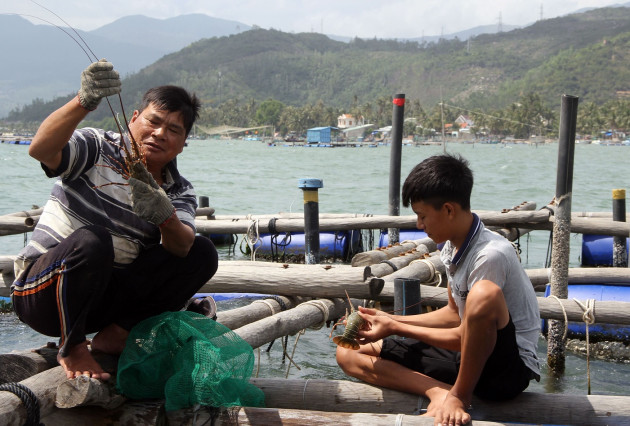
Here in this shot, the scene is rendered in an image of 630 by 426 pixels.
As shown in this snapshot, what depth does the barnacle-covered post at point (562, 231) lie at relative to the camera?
20.5ft

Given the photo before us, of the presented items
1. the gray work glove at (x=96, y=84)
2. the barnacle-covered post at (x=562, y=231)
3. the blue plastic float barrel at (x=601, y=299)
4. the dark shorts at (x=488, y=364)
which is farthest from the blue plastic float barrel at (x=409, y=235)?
the gray work glove at (x=96, y=84)

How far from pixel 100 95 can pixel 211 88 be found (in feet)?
584

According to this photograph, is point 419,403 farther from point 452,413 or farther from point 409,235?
point 409,235

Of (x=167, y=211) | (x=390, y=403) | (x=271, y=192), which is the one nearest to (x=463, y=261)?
(x=390, y=403)

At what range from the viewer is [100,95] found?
292 centimetres

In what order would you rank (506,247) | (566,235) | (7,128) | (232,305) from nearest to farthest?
(506,247) → (566,235) → (232,305) → (7,128)

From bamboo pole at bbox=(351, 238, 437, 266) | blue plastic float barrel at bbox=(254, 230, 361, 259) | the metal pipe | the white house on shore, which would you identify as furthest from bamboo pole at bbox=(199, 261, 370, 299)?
the white house on shore

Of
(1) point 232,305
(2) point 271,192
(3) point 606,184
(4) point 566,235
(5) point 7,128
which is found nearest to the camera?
(4) point 566,235

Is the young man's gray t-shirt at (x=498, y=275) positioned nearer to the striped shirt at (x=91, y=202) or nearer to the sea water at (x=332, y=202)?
the striped shirt at (x=91, y=202)

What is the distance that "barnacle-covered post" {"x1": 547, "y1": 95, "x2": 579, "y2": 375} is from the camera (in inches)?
245

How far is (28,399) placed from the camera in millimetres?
2756

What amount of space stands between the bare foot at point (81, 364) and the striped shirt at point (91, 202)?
0.47m

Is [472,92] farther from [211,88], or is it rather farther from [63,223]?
[63,223]

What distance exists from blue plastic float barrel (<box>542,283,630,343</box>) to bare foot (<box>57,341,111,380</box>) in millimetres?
4796
